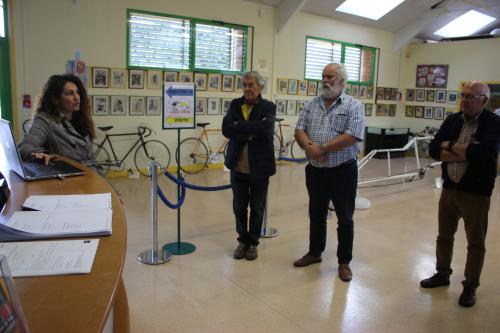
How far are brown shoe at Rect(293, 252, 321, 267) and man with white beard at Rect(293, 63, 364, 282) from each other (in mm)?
299

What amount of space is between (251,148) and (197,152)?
182 inches

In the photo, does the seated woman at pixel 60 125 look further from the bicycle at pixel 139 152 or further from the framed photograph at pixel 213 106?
the framed photograph at pixel 213 106

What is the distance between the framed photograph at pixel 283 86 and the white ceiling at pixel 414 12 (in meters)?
1.55

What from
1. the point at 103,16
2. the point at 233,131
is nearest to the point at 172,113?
the point at 233,131

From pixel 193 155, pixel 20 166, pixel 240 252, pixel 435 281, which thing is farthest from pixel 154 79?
pixel 435 281

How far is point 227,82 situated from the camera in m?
8.38

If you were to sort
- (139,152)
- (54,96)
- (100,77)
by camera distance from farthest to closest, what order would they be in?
1. (139,152)
2. (100,77)
3. (54,96)

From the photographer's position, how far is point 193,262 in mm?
A: 3744

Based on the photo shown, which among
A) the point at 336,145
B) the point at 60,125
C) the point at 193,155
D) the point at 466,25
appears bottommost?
the point at 193,155

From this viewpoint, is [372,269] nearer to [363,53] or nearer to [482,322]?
[482,322]

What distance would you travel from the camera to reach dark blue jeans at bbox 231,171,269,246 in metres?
3.71

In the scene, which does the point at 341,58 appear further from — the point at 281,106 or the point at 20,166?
the point at 20,166

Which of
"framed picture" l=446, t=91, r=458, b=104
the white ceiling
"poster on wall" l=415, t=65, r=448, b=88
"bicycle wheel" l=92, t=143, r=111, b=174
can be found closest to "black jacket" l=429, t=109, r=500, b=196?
"bicycle wheel" l=92, t=143, r=111, b=174

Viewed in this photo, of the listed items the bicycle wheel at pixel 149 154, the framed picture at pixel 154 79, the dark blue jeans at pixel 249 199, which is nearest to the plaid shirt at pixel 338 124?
the dark blue jeans at pixel 249 199
